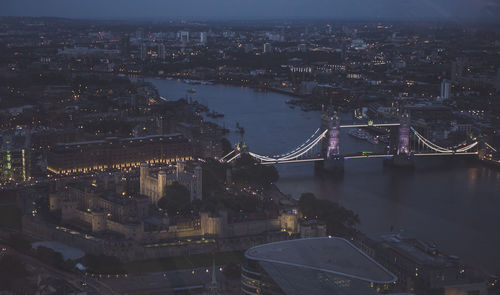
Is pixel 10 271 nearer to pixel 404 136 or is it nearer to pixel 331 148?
pixel 331 148

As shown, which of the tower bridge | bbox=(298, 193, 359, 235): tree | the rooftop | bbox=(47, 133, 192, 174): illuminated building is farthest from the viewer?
the tower bridge

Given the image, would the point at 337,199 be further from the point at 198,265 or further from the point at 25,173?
the point at 25,173

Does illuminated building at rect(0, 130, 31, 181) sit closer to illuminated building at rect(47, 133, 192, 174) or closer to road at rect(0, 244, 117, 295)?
illuminated building at rect(47, 133, 192, 174)

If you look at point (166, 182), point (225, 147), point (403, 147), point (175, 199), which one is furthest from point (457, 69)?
point (175, 199)

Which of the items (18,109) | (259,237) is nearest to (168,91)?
(18,109)

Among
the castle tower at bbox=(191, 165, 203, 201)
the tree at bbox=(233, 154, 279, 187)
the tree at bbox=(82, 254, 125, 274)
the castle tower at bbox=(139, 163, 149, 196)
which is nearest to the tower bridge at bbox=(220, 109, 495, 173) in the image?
the tree at bbox=(233, 154, 279, 187)
